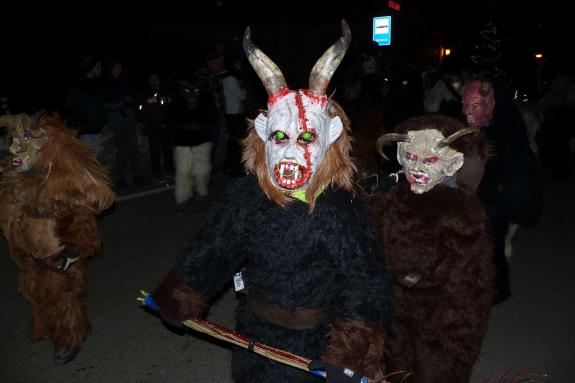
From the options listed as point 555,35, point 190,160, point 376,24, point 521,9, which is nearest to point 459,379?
point 190,160

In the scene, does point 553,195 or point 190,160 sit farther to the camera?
point 553,195

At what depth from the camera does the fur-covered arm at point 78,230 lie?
3.60 meters

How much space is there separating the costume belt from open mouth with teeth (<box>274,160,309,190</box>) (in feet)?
1.86

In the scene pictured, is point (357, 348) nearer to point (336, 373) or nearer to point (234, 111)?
point (336, 373)

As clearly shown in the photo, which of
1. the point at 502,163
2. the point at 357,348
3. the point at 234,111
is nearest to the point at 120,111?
the point at 234,111

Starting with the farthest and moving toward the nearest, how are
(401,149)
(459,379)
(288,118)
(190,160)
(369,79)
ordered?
(369,79), (190,160), (401,149), (459,379), (288,118)

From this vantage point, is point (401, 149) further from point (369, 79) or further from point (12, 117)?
point (369, 79)

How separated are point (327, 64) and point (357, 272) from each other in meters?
0.93

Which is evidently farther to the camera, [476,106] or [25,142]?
[476,106]

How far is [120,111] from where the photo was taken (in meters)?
7.91

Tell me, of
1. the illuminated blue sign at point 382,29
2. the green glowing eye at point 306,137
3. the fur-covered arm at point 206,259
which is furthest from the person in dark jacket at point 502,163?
the illuminated blue sign at point 382,29

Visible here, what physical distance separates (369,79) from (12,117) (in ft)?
19.1

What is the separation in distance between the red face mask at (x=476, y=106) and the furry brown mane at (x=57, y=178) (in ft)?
8.94

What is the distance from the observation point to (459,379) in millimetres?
2793
